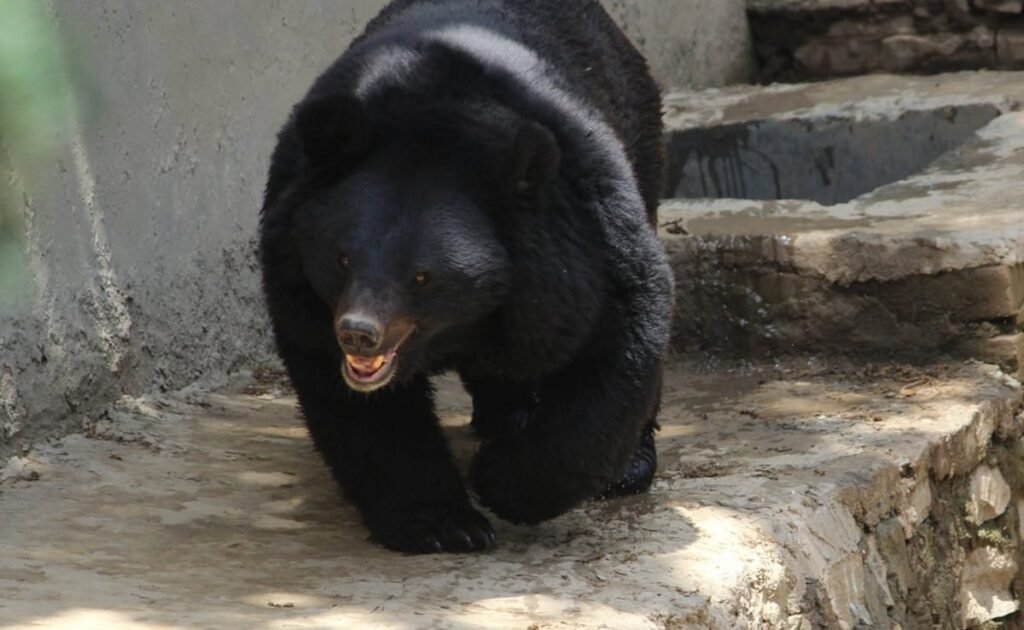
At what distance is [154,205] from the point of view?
18.5 feet

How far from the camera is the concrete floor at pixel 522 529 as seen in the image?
3.51m

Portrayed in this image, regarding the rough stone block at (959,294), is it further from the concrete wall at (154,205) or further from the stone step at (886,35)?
the stone step at (886,35)

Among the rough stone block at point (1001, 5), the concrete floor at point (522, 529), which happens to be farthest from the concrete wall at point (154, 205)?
the rough stone block at point (1001, 5)

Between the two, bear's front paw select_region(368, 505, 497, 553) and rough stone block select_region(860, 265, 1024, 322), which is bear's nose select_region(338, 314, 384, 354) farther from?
rough stone block select_region(860, 265, 1024, 322)

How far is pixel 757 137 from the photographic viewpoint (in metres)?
8.55

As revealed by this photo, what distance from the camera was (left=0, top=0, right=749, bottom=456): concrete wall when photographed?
5000 mm

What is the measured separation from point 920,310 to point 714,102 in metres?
3.26

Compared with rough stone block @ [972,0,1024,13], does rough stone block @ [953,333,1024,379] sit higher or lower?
lower

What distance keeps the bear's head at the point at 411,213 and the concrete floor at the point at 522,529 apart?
0.57 m

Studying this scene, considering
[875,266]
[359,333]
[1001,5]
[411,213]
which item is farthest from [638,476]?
[1001,5]

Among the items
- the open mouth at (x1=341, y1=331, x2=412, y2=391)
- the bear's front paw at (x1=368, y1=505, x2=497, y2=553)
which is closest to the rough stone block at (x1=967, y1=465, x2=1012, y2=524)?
the bear's front paw at (x1=368, y1=505, x2=497, y2=553)

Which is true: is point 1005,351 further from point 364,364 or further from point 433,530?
point 364,364

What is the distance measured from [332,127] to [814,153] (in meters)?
5.32

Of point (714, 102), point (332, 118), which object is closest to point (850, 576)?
point (332, 118)
